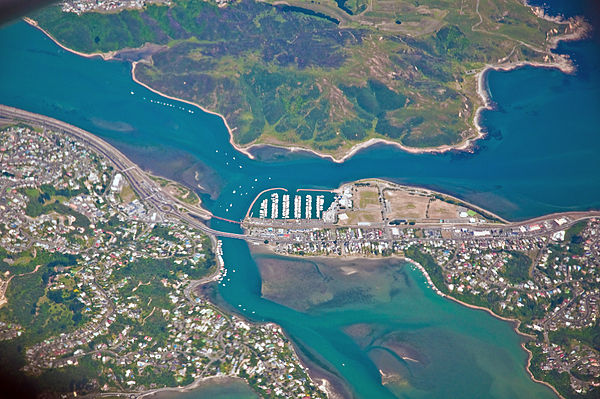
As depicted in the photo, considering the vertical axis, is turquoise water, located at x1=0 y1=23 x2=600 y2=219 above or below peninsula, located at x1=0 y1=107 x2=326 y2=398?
above

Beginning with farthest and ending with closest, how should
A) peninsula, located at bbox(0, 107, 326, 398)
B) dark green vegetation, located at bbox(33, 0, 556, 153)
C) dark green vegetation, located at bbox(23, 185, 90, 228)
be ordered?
dark green vegetation, located at bbox(33, 0, 556, 153) → dark green vegetation, located at bbox(23, 185, 90, 228) → peninsula, located at bbox(0, 107, 326, 398)

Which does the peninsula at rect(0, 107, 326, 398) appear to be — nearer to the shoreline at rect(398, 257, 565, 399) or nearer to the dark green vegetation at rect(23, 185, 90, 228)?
the dark green vegetation at rect(23, 185, 90, 228)

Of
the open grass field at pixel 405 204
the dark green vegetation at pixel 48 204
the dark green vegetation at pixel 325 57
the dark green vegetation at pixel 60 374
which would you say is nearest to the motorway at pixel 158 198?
the open grass field at pixel 405 204

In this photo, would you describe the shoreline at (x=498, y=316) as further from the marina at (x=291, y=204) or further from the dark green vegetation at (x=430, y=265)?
the marina at (x=291, y=204)

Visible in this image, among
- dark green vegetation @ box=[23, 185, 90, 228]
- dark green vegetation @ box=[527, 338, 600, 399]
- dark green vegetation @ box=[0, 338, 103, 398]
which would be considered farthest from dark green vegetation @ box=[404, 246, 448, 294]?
dark green vegetation @ box=[23, 185, 90, 228]

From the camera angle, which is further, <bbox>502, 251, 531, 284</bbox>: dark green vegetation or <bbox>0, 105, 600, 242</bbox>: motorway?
<bbox>0, 105, 600, 242</bbox>: motorway

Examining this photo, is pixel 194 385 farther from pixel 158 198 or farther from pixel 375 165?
pixel 375 165

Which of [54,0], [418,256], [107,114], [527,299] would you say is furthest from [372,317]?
[54,0]
